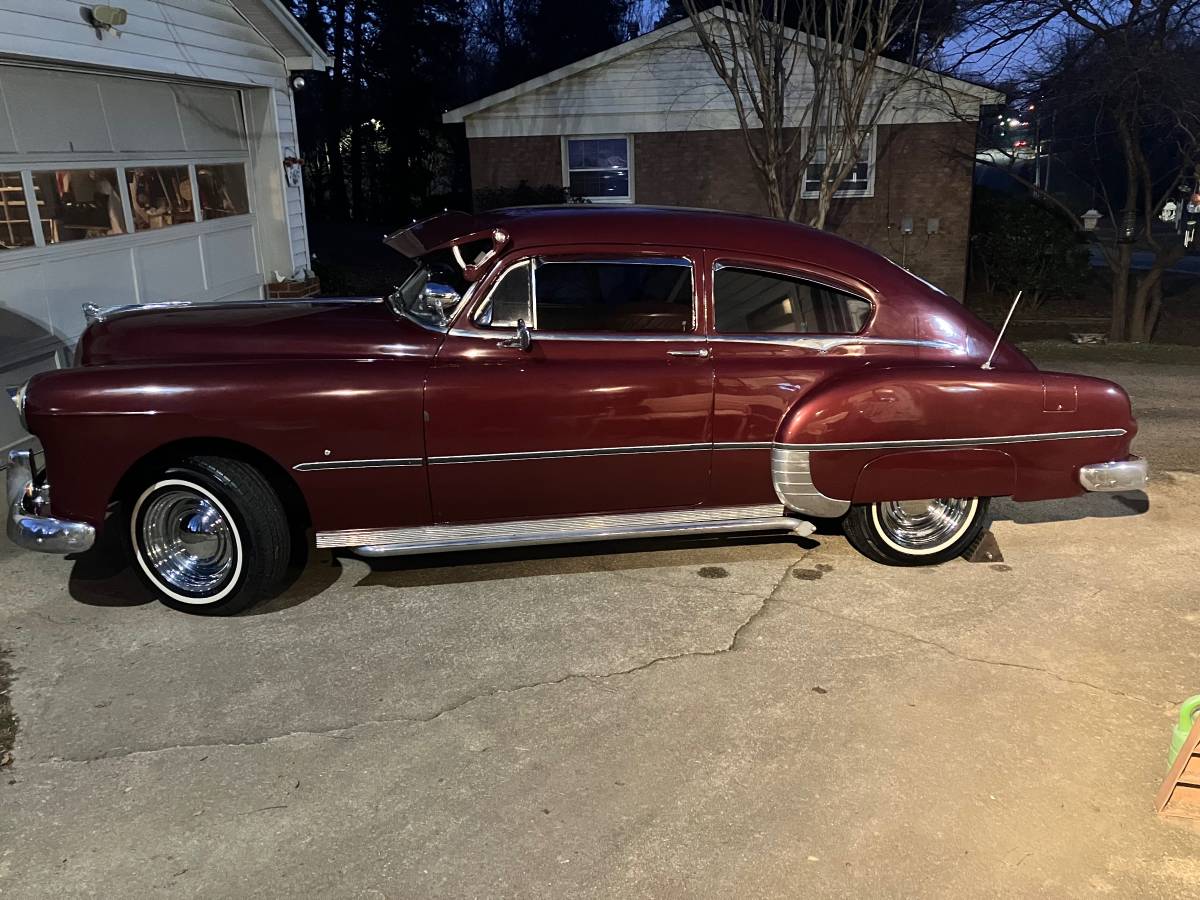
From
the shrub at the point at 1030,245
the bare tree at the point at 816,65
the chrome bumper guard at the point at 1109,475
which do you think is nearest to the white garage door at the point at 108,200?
the bare tree at the point at 816,65

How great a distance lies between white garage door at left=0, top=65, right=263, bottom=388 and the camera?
6762 mm

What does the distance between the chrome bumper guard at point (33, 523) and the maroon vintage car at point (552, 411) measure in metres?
0.01

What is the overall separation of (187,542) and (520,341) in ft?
5.95

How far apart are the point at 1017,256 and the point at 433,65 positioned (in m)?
19.6

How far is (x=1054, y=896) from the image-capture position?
272cm

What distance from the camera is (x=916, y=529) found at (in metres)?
4.99

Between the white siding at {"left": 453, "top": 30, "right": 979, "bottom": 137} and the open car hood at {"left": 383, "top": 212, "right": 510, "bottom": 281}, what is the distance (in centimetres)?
1070

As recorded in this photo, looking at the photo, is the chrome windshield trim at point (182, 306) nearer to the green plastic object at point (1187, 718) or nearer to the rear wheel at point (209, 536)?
the rear wheel at point (209, 536)

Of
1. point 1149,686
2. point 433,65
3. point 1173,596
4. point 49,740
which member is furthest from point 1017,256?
point 433,65

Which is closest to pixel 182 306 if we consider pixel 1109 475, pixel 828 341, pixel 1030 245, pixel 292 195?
pixel 828 341

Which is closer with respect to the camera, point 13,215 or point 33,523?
point 33,523

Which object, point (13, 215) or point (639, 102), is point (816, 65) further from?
point (13, 215)

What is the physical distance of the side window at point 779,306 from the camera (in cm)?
460

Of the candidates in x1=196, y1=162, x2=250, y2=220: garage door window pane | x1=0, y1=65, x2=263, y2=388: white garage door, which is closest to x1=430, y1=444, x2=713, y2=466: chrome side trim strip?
x1=0, y1=65, x2=263, y2=388: white garage door
